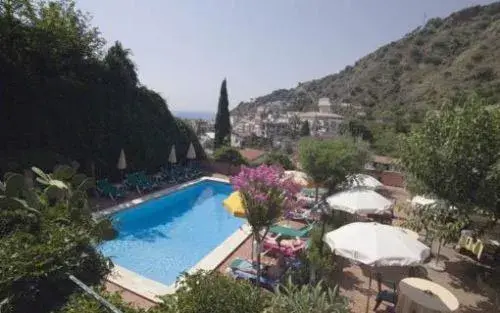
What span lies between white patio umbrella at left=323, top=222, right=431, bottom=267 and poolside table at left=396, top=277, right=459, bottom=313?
0.58 meters

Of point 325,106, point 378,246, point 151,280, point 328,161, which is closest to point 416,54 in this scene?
point 325,106

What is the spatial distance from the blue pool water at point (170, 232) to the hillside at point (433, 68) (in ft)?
121

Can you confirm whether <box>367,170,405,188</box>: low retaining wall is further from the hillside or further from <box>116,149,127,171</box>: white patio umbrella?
the hillside

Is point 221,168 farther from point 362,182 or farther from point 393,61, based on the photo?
point 393,61

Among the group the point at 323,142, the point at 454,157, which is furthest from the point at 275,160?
the point at 454,157

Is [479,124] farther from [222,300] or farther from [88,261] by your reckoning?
[88,261]

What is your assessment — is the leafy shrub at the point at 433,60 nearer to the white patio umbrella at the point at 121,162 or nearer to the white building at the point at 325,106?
the white building at the point at 325,106

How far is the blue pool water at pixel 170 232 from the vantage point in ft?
34.1

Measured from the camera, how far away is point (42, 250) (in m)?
4.61

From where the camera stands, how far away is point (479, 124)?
7.59 m

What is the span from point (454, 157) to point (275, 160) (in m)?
15.1

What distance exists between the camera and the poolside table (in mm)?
5844

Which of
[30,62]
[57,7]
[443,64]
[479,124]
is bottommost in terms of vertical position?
[479,124]

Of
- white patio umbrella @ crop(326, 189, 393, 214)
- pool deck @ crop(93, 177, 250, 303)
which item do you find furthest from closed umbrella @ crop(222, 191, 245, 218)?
white patio umbrella @ crop(326, 189, 393, 214)
